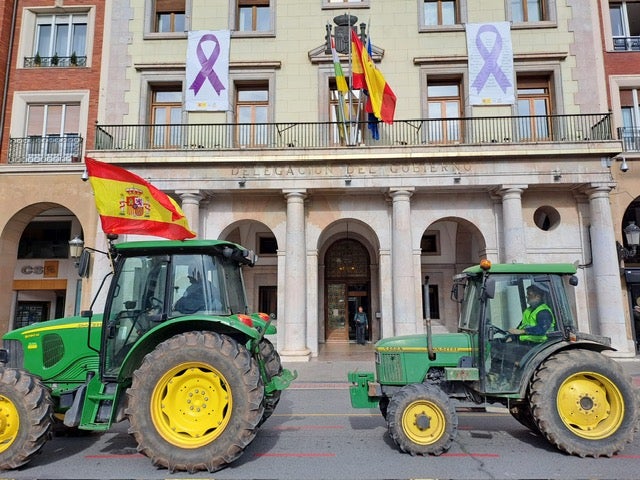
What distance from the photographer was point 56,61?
17641mm

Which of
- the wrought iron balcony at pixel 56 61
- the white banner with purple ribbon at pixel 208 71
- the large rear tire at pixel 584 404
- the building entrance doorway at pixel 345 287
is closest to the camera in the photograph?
the large rear tire at pixel 584 404

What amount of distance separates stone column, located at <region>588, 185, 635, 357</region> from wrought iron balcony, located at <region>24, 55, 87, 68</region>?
788 inches

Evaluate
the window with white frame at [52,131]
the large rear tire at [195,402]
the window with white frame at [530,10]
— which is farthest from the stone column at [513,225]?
the window with white frame at [52,131]

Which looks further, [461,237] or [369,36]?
[461,237]

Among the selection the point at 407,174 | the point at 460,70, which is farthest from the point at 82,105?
the point at 460,70

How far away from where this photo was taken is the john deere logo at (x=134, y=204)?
582cm

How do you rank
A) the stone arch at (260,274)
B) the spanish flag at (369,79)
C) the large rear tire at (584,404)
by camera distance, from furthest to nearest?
the stone arch at (260,274), the spanish flag at (369,79), the large rear tire at (584,404)

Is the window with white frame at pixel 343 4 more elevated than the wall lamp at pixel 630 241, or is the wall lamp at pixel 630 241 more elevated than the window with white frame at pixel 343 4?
the window with white frame at pixel 343 4

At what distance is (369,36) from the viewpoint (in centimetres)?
1639

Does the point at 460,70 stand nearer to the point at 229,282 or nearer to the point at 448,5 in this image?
the point at 448,5

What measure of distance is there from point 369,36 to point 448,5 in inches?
145

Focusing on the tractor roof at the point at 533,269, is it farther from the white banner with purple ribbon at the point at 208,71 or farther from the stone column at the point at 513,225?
the white banner with purple ribbon at the point at 208,71

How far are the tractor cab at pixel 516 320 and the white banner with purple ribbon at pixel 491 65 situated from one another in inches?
468

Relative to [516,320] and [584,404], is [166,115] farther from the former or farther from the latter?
[584,404]
